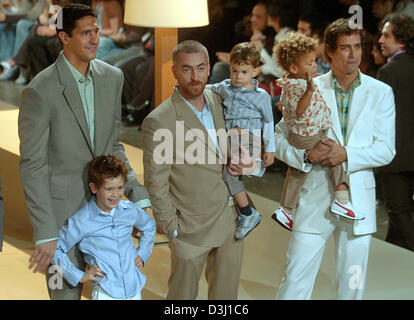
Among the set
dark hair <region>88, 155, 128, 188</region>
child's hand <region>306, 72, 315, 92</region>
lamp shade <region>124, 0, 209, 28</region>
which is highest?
lamp shade <region>124, 0, 209, 28</region>

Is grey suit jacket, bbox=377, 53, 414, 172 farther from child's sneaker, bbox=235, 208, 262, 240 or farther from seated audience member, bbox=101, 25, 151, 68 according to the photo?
seated audience member, bbox=101, 25, 151, 68

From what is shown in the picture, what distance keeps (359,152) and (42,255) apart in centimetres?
137

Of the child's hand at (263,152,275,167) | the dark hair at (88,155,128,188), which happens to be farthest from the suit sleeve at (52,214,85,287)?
the child's hand at (263,152,275,167)

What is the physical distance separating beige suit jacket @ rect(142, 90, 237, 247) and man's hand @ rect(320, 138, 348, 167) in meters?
0.45

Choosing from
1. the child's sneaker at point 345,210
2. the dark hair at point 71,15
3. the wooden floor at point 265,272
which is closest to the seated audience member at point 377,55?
the wooden floor at point 265,272

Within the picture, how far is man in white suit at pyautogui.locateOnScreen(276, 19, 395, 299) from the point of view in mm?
3422

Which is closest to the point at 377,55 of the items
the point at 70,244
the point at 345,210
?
the point at 345,210

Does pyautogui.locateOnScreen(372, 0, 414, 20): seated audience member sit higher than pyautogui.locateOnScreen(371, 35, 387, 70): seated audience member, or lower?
higher

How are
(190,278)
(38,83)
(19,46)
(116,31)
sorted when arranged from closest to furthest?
(38,83), (190,278), (116,31), (19,46)

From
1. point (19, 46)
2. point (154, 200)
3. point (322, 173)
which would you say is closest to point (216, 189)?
point (154, 200)

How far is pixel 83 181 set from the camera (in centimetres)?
321

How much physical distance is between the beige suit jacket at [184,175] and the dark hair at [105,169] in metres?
0.13
